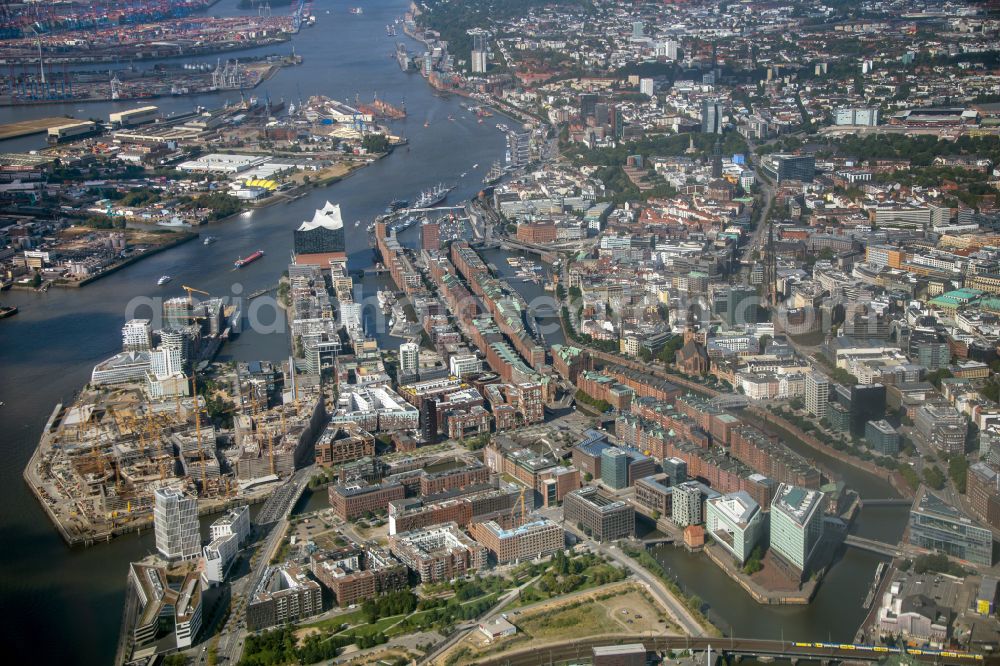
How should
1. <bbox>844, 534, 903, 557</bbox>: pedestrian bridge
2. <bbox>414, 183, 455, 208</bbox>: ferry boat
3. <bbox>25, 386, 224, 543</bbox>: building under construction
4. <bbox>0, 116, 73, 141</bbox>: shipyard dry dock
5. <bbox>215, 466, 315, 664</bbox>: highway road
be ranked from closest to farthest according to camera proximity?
1. <bbox>215, 466, 315, 664</bbox>: highway road
2. <bbox>844, 534, 903, 557</bbox>: pedestrian bridge
3. <bbox>25, 386, 224, 543</bbox>: building under construction
4. <bbox>414, 183, 455, 208</bbox>: ferry boat
5. <bbox>0, 116, 73, 141</bbox>: shipyard dry dock

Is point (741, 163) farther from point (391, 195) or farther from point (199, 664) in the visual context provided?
point (199, 664)

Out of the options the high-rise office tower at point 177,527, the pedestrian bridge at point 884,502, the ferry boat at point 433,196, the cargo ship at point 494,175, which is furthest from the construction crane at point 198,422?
the cargo ship at point 494,175

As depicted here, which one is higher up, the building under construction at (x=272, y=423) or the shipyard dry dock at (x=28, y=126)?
the shipyard dry dock at (x=28, y=126)

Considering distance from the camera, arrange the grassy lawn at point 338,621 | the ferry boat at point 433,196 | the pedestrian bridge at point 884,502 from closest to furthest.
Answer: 1. the grassy lawn at point 338,621
2. the pedestrian bridge at point 884,502
3. the ferry boat at point 433,196

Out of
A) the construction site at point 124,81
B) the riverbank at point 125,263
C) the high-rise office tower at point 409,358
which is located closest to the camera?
the high-rise office tower at point 409,358

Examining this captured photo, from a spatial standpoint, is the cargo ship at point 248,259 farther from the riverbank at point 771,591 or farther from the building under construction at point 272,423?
the riverbank at point 771,591

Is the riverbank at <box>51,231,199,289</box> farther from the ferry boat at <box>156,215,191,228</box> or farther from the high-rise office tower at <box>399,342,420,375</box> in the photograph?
the high-rise office tower at <box>399,342,420,375</box>

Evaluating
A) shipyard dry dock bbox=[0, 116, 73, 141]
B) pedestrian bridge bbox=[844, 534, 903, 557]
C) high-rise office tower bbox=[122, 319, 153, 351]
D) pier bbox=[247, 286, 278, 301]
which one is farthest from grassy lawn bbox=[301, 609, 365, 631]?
shipyard dry dock bbox=[0, 116, 73, 141]
